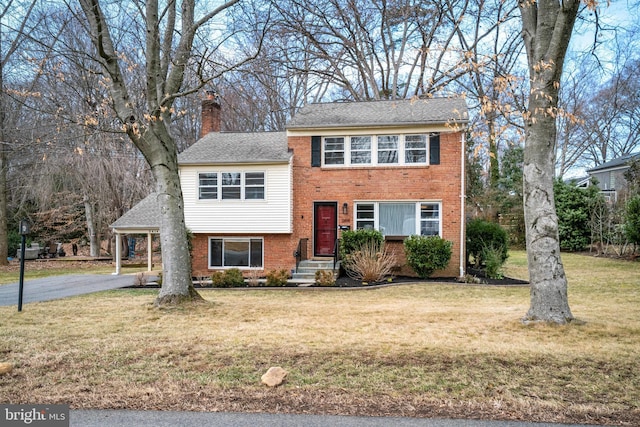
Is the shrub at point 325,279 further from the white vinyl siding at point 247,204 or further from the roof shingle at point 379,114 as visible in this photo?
the roof shingle at point 379,114

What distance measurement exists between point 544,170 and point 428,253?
819 centimetres

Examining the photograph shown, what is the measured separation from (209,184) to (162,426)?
1438 cm

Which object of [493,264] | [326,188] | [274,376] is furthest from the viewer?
[326,188]

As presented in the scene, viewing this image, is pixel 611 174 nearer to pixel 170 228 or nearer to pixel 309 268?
pixel 309 268

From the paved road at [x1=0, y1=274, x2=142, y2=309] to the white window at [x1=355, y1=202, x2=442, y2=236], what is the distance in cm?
863

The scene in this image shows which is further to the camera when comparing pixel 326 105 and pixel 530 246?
pixel 326 105

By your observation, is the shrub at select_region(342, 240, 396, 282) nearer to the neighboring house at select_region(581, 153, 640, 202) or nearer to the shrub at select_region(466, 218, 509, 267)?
the shrub at select_region(466, 218, 509, 267)

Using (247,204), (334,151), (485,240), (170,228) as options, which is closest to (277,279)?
(247,204)

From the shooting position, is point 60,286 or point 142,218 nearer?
point 60,286

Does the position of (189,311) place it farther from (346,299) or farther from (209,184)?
(209,184)

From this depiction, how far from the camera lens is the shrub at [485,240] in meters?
16.6

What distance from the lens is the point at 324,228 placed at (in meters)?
17.2

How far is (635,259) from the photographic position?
1917 centimetres

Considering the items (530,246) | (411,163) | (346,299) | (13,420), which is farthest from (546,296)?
(411,163)
